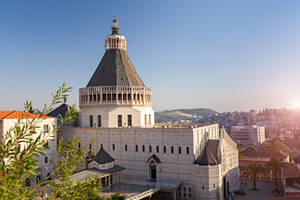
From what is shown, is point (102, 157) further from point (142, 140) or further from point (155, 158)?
point (155, 158)

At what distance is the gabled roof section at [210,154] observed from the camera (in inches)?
1359

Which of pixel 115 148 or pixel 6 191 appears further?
pixel 115 148

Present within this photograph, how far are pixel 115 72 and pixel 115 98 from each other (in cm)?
559

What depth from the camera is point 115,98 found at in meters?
43.8

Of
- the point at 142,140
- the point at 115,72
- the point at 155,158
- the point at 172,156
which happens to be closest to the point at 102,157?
the point at 142,140

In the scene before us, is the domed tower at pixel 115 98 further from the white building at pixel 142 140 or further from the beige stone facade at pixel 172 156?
the beige stone facade at pixel 172 156

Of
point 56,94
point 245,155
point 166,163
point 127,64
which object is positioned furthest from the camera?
point 245,155

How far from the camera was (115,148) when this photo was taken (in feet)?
134

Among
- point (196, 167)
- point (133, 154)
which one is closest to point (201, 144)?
point (196, 167)

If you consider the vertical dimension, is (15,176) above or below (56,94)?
below

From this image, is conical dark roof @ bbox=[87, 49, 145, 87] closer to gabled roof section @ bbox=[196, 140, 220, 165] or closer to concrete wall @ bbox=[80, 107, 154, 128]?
concrete wall @ bbox=[80, 107, 154, 128]

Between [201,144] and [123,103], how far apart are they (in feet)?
48.3

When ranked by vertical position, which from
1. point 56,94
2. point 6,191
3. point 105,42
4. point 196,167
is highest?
point 105,42

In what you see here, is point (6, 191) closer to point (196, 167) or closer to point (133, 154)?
point (196, 167)
